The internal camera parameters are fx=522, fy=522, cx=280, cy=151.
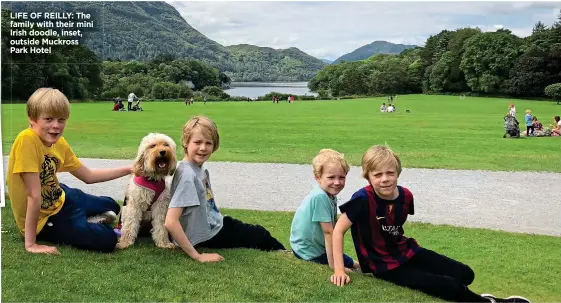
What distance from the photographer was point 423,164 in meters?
14.7

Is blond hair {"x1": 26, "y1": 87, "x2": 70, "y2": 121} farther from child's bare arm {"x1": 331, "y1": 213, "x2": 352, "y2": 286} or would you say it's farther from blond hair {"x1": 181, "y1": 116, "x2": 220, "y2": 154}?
child's bare arm {"x1": 331, "y1": 213, "x2": 352, "y2": 286}

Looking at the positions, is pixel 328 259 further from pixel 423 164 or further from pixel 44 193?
pixel 423 164

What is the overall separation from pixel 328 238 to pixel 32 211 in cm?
273

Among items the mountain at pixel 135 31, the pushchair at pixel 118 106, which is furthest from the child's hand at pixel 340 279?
the pushchair at pixel 118 106

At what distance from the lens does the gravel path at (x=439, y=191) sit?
28.8 ft

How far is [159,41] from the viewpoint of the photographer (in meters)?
49.1

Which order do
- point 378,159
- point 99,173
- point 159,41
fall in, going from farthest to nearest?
point 159,41, point 99,173, point 378,159

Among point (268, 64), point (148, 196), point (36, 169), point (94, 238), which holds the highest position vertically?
point (268, 64)

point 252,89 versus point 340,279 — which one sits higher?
point 252,89

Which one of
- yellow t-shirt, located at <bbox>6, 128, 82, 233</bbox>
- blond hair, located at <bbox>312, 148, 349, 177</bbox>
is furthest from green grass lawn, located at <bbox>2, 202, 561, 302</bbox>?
blond hair, located at <bbox>312, 148, 349, 177</bbox>

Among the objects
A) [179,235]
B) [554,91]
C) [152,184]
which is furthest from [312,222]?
[554,91]

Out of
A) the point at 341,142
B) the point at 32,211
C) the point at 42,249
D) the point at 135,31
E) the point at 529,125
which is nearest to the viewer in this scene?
the point at 32,211

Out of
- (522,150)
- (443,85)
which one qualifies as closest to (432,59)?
(443,85)

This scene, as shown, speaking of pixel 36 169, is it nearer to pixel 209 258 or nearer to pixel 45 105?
pixel 45 105
